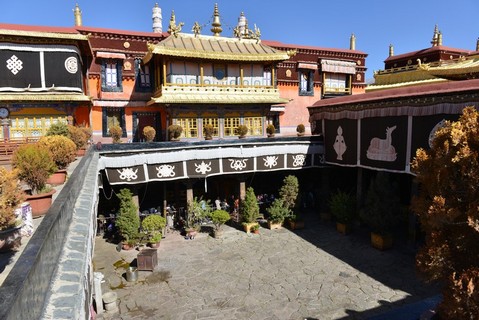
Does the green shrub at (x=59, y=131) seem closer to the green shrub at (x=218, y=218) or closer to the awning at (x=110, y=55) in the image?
the green shrub at (x=218, y=218)

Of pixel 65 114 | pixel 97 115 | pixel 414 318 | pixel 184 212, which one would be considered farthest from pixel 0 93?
pixel 414 318

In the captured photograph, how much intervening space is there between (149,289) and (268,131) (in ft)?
45.9

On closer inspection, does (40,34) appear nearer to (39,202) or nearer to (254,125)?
(254,125)

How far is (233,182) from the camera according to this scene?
2256 centimetres

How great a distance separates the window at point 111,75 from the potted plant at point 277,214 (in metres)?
14.1

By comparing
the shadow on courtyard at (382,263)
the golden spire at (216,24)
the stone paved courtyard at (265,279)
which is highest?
the golden spire at (216,24)

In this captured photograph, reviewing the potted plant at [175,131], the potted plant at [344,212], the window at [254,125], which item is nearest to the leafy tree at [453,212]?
the potted plant at [344,212]

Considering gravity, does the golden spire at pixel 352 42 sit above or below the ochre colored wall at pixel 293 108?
above

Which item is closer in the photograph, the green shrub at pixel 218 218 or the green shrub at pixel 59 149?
the green shrub at pixel 59 149

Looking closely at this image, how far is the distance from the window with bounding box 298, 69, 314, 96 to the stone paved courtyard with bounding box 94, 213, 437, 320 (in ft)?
47.9

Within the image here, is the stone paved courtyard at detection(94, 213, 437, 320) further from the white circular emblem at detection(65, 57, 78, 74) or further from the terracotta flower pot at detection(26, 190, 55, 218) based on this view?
the white circular emblem at detection(65, 57, 78, 74)

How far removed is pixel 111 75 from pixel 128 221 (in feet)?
39.7

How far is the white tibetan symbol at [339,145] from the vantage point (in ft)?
64.2

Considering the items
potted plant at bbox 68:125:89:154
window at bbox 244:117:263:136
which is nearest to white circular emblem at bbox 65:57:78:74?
potted plant at bbox 68:125:89:154
